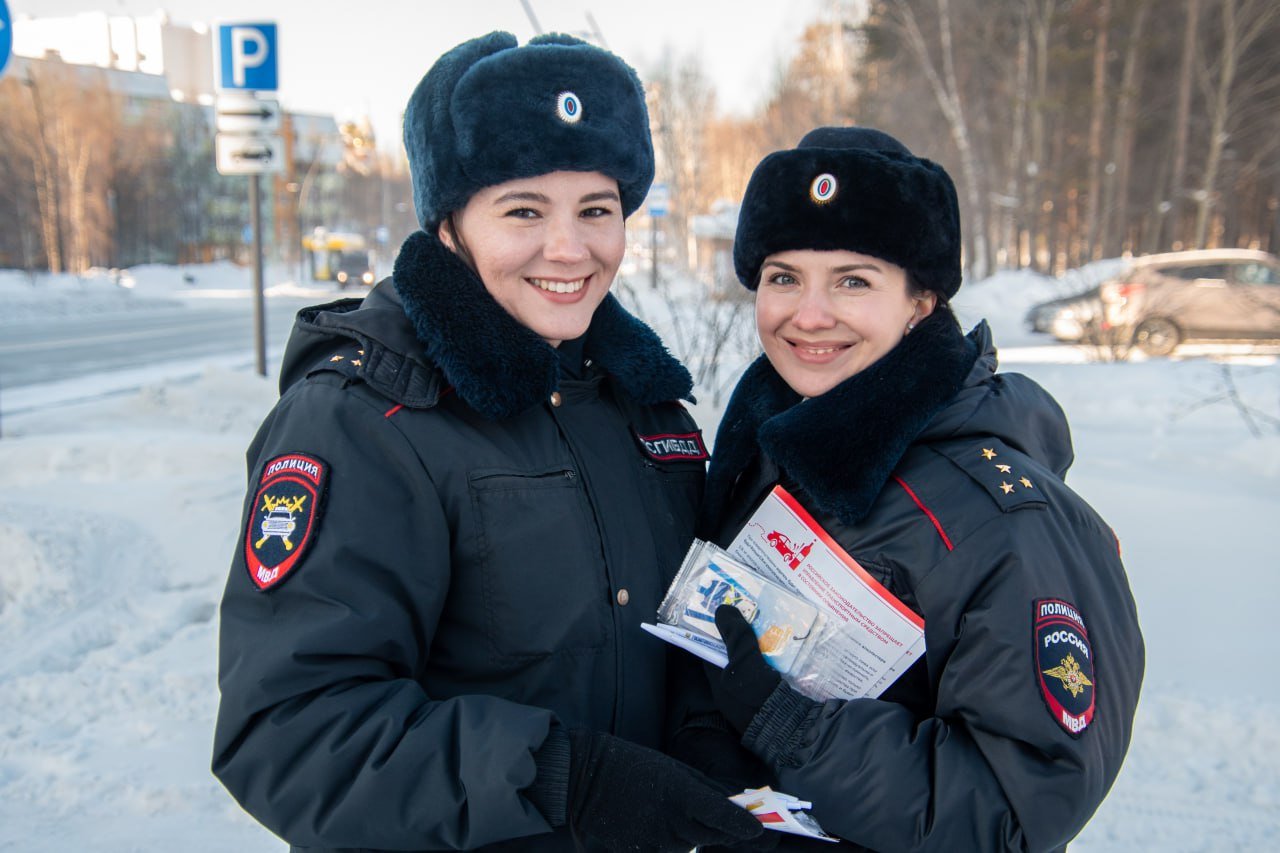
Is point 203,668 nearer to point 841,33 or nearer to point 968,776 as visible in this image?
point 968,776

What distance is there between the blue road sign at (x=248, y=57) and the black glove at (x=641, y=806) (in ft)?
25.0

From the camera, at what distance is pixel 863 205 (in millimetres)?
1626

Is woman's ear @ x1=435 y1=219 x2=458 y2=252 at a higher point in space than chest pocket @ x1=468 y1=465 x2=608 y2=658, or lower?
higher

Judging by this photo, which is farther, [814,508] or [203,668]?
[203,668]

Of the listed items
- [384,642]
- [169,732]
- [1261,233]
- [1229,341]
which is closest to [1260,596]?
[384,642]

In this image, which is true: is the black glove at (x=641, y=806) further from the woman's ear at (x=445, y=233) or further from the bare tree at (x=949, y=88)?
the bare tree at (x=949, y=88)

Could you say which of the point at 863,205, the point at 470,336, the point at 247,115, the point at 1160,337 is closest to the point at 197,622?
the point at 470,336

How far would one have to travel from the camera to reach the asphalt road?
41.5 ft

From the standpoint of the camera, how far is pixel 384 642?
4.23ft

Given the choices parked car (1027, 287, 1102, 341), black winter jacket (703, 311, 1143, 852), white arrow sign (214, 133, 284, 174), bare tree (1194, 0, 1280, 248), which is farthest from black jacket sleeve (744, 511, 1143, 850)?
bare tree (1194, 0, 1280, 248)

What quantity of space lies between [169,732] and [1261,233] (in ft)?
133

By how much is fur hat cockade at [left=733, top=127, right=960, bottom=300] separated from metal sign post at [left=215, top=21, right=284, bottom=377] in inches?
269

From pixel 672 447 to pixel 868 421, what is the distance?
441 millimetres

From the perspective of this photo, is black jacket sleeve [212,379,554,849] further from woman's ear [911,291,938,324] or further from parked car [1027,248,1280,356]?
parked car [1027,248,1280,356]
